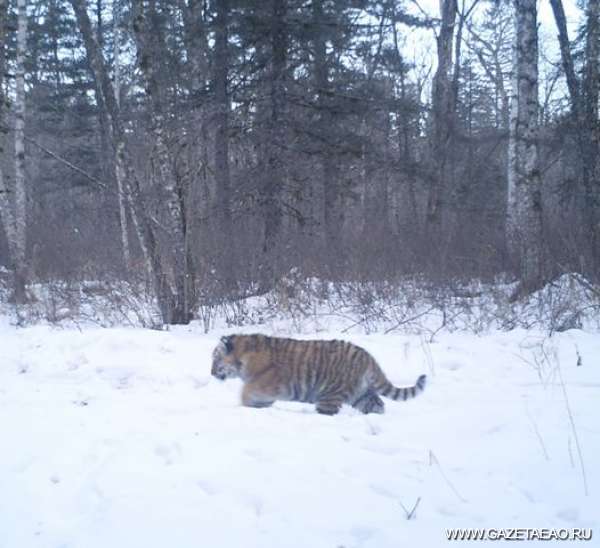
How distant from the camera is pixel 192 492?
3.05 metres

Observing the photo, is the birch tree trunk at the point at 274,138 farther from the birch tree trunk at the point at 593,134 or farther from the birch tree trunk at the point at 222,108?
the birch tree trunk at the point at 593,134

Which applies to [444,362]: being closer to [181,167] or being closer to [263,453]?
[263,453]

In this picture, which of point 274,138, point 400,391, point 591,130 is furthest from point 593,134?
point 274,138

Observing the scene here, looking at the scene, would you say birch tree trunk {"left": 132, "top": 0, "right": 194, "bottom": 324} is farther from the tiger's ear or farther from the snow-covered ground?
the tiger's ear

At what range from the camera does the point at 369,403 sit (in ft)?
15.3

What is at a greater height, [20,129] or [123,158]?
[20,129]

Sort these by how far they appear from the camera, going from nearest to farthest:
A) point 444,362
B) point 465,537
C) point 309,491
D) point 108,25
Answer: point 465,537 < point 309,491 < point 444,362 < point 108,25

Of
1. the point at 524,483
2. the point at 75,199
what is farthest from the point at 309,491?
the point at 75,199

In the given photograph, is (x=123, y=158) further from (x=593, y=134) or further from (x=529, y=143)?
(x=593, y=134)

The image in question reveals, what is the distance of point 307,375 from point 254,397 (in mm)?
539

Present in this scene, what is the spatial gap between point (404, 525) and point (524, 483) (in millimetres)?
875

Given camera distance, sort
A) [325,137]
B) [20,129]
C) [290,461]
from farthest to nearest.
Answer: [325,137] < [20,129] < [290,461]

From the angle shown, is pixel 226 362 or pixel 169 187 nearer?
pixel 226 362

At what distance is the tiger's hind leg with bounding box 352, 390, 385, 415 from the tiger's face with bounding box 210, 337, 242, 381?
1.19 meters
